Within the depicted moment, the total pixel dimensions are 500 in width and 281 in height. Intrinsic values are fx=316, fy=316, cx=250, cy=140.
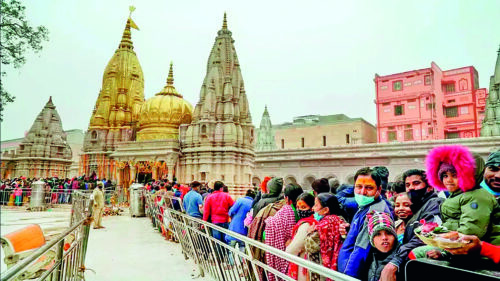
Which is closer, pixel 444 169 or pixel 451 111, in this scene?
pixel 444 169

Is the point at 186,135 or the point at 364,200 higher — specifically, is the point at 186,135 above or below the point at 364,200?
above

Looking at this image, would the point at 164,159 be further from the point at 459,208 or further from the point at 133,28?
the point at 459,208

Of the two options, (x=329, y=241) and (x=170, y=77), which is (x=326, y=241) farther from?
(x=170, y=77)

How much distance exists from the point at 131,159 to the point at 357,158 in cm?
1582

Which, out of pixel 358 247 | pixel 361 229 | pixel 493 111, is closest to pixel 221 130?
pixel 361 229

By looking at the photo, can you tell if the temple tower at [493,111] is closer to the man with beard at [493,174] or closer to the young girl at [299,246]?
the man with beard at [493,174]

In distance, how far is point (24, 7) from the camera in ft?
5.43

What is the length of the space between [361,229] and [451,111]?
32069 mm

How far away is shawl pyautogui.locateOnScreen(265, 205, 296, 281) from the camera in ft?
10.7

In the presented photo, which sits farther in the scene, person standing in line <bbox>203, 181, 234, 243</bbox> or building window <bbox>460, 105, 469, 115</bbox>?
building window <bbox>460, 105, 469, 115</bbox>

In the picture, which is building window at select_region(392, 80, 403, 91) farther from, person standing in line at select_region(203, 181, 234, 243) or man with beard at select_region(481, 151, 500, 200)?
man with beard at select_region(481, 151, 500, 200)

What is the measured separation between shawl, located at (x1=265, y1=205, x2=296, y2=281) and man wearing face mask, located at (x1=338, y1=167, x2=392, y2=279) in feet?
2.72

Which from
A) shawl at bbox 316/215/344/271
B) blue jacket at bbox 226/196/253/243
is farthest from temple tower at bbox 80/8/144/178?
shawl at bbox 316/215/344/271

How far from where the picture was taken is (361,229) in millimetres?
2338
